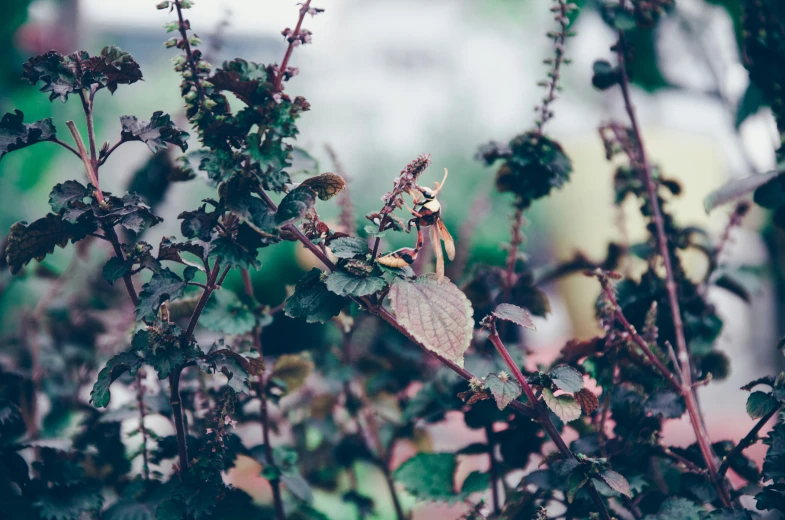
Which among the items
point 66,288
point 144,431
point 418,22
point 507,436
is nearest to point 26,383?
point 144,431

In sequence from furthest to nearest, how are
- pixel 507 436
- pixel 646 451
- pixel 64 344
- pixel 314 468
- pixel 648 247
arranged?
1. pixel 64 344
2. pixel 314 468
3. pixel 648 247
4. pixel 507 436
5. pixel 646 451

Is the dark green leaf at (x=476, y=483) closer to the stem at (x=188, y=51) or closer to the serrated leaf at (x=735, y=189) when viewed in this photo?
the serrated leaf at (x=735, y=189)

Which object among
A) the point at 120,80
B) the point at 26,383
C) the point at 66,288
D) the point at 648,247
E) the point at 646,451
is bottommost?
the point at 646,451

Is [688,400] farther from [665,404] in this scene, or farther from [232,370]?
[232,370]

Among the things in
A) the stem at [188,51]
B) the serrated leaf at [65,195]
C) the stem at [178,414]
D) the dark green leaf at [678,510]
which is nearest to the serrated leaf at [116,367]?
the stem at [178,414]

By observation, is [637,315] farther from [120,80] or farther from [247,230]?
[120,80]

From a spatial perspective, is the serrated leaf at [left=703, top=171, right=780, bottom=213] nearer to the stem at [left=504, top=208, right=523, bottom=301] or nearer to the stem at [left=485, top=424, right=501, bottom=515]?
the stem at [left=504, top=208, right=523, bottom=301]

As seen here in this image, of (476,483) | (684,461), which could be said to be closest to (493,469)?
(476,483)
